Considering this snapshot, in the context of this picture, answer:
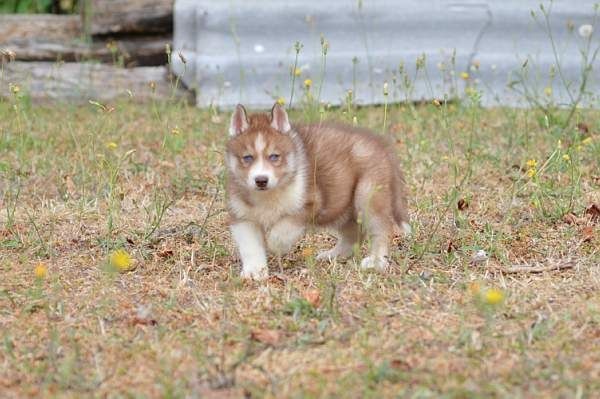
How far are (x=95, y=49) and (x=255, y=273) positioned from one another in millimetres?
5277

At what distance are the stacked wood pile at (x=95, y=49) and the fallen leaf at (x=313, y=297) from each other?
4.96 metres

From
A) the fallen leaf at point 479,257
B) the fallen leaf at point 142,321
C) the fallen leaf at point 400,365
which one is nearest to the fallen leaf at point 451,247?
the fallen leaf at point 479,257

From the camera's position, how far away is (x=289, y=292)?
4.86m

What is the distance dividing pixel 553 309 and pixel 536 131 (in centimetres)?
379

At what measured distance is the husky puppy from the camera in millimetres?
5328

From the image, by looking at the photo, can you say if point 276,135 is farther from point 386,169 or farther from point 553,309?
point 553,309

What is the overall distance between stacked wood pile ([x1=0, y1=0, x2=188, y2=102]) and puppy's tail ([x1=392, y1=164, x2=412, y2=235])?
407cm

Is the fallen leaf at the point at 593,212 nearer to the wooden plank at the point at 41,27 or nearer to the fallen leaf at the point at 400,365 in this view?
the fallen leaf at the point at 400,365

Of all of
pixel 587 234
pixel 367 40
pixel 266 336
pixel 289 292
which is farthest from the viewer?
pixel 367 40

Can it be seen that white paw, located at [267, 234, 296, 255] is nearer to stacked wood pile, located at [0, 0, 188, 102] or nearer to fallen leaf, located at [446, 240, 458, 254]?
fallen leaf, located at [446, 240, 458, 254]

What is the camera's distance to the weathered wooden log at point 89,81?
9.40m

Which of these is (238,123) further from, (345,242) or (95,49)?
(95,49)

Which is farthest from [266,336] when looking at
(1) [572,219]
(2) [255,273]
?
(1) [572,219]

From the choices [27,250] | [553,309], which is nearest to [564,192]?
[553,309]
